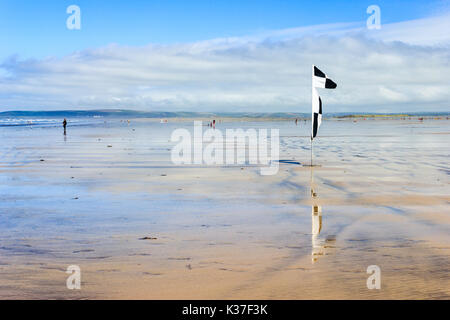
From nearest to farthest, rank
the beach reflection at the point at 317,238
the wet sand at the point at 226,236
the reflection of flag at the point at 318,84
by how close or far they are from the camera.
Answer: the wet sand at the point at 226,236
the beach reflection at the point at 317,238
the reflection of flag at the point at 318,84

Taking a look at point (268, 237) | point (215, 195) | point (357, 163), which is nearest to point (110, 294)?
point (268, 237)

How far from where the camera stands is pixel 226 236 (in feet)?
23.3

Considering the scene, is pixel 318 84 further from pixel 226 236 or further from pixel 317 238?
pixel 226 236

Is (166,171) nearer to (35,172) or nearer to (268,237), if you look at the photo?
(35,172)

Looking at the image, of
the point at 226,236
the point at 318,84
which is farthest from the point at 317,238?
the point at 318,84

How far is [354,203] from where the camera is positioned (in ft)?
31.8

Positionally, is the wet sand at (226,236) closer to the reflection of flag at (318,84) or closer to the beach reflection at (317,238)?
the beach reflection at (317,238)

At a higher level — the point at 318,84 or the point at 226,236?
the point at 318,84

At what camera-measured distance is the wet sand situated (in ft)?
16.7

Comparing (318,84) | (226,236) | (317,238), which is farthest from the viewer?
(318,84)

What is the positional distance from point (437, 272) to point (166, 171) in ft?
36.6

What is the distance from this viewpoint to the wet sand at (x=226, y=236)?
509cm

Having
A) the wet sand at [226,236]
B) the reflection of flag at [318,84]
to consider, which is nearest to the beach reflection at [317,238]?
the wet sand at [226,236]

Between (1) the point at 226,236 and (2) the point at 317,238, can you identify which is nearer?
(2) the point at 317,238
